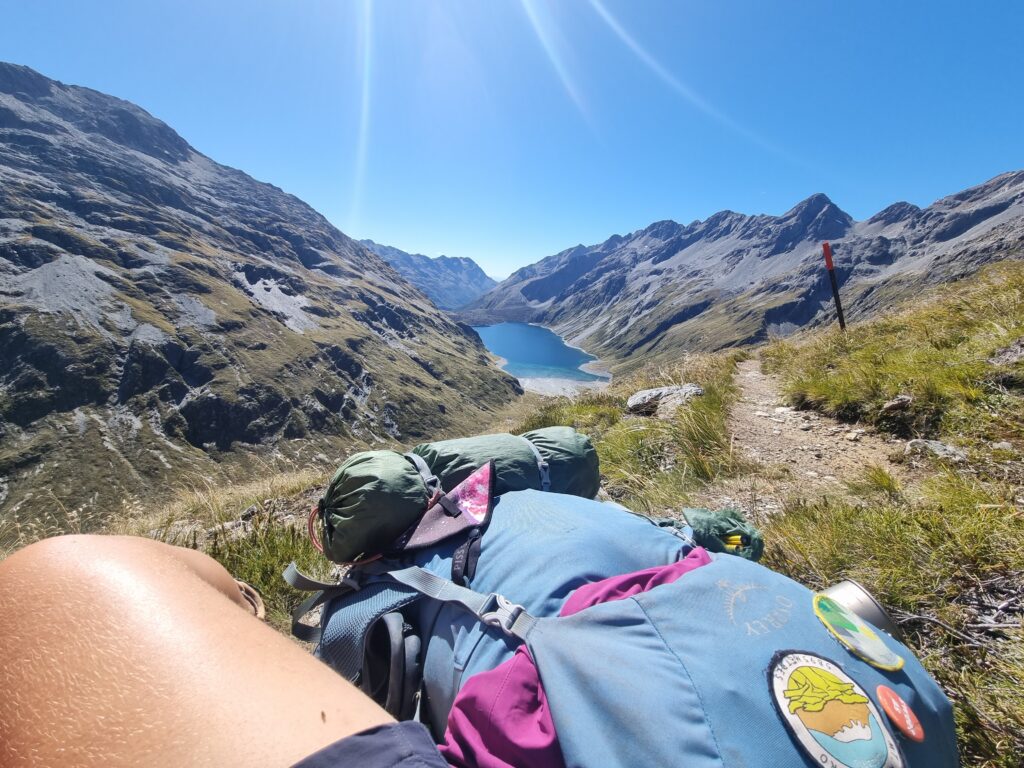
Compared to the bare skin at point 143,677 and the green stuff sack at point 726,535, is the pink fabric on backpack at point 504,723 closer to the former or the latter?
the bare skin at point 143,677

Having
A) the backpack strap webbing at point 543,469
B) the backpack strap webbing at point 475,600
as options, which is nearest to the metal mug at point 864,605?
the backpack strap webbing at point 475,600

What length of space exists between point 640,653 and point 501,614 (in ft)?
1.70

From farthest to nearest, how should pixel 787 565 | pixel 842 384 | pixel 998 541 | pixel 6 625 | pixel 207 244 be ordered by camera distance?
pixel 207 244
pixel 842 384
pixel 787 565
pixel 998 541
pixel 6 625

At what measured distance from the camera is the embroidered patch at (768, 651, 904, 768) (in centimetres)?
104

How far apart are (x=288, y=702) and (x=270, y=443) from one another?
416 feet

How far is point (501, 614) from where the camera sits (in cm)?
159

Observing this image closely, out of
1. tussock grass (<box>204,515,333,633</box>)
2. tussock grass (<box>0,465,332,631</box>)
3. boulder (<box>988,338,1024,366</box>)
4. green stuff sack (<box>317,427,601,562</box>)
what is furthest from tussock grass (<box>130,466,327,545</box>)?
boulder (<box>988,338,1024,366</box>)

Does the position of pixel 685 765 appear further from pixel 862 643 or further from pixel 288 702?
pixel 288 702

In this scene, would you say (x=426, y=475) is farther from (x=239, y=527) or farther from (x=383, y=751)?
(x=239, y=527)

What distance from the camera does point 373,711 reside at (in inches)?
40.7

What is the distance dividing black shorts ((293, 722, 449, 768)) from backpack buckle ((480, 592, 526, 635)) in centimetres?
60

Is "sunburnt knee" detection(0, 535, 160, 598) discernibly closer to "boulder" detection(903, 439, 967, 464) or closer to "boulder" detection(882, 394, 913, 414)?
"boulder" detection(903, 439, 967, 464)

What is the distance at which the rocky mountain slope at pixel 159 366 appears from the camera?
3693 inches

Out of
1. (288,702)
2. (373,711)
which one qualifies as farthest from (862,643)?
(288,702)
